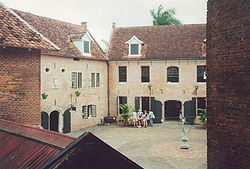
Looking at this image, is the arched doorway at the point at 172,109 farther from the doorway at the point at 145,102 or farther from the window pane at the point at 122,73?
the window pane at the point at 122,73

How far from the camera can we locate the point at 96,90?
26.4 meters

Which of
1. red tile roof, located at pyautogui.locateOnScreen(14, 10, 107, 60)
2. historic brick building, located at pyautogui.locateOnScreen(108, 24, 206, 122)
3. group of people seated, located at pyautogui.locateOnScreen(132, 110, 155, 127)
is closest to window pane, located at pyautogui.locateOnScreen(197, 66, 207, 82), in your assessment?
historic brick building, located at pyautogui.locateOnScreen(108, 24, 206, 122)

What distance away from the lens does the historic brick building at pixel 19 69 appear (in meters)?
9.55

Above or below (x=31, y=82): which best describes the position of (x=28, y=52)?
above

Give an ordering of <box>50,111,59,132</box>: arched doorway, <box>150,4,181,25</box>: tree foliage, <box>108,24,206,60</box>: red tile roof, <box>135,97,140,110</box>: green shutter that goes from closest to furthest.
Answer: <box>50,111,59,132</box>: arched doorway < <box>108,24,206,60</box>: red tile roof < <box>135,97,140,110</box>: green shutter < <box>150,4,181,25</box>: tree foliage

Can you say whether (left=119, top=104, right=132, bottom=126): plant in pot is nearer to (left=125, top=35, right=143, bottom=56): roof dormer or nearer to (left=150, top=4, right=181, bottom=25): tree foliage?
(left=125, top=35, right=143, bottom=56): roof dormer

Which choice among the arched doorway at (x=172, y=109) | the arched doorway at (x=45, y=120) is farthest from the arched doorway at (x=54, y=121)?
the arched doorway at (x=172, y=109)

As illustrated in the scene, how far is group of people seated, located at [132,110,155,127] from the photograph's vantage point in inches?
1005

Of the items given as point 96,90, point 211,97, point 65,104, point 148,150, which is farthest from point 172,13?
point 211,97

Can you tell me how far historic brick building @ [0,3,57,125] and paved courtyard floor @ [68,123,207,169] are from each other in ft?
21.8

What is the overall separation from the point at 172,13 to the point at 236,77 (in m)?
37.7

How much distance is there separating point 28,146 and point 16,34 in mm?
5014

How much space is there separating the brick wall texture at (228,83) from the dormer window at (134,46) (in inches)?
836

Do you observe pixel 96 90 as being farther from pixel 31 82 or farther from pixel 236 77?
pixel 236 77
